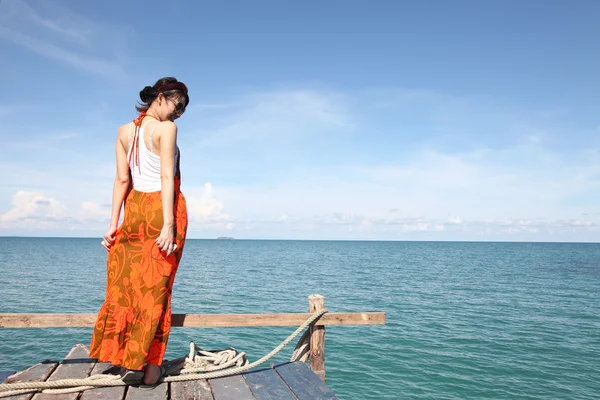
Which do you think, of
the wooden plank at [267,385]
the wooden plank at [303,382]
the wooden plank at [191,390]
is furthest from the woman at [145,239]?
the wooden plank at [303,382]

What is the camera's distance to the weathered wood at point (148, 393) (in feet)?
12.7

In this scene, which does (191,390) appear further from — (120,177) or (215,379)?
(120,177)

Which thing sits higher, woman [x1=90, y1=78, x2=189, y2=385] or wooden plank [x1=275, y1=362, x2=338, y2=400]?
woman [x1=90, y1=78, x2=189, y2=385]

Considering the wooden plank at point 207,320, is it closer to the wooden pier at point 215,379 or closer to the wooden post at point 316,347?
the wooden pier at point 215,379

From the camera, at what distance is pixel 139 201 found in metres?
3.97

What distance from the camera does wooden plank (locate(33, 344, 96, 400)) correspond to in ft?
12.7

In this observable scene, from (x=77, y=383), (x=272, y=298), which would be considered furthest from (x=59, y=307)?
(x=77, y=383)

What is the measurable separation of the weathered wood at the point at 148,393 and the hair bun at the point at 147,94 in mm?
2877

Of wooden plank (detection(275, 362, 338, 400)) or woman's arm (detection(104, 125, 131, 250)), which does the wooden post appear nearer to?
wooden plank (detection(275, 362, 338, 400))

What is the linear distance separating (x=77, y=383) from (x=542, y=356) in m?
16.1

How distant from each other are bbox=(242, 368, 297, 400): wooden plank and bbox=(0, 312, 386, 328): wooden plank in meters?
0.54

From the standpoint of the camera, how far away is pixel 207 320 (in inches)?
187

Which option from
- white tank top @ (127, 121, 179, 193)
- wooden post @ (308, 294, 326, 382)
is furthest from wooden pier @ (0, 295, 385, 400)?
white tank top @ (127, 121, 179, 193)

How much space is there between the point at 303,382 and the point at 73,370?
8.27 ft
